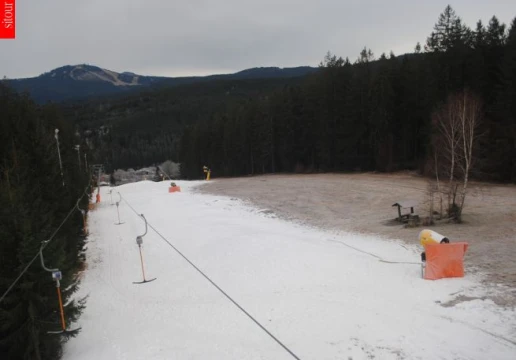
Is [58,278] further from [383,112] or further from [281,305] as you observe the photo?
[383,112]

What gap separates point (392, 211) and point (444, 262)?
9991 mm

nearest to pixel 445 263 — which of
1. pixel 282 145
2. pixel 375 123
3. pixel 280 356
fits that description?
pixel 280 356

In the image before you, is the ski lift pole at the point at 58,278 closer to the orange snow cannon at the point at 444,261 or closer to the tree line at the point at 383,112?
the orange snow cannon at the point at 444,261

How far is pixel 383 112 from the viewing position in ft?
136

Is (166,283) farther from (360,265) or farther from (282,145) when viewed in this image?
(282,145)

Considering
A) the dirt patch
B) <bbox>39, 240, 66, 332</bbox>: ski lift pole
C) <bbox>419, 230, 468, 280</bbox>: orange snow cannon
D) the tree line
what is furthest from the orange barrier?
the tree line

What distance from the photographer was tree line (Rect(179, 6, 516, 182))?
1208 inches

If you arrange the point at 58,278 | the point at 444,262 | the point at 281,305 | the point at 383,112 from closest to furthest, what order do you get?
the point at 58,278 → the point at 281,305 → the point at 444,262 → the point at 383,112

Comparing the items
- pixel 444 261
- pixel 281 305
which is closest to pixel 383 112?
pixel 444 261

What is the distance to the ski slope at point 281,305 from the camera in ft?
24.2

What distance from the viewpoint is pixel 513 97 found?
29609 mm

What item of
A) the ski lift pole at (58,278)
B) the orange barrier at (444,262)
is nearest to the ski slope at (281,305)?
the orange barrier at (444,262)

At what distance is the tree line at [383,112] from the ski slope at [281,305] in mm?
13549

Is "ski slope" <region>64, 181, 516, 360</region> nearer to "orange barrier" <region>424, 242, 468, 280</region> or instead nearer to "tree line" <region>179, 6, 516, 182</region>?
"orange barrier" <region>424, 242, 468, 280</region>
